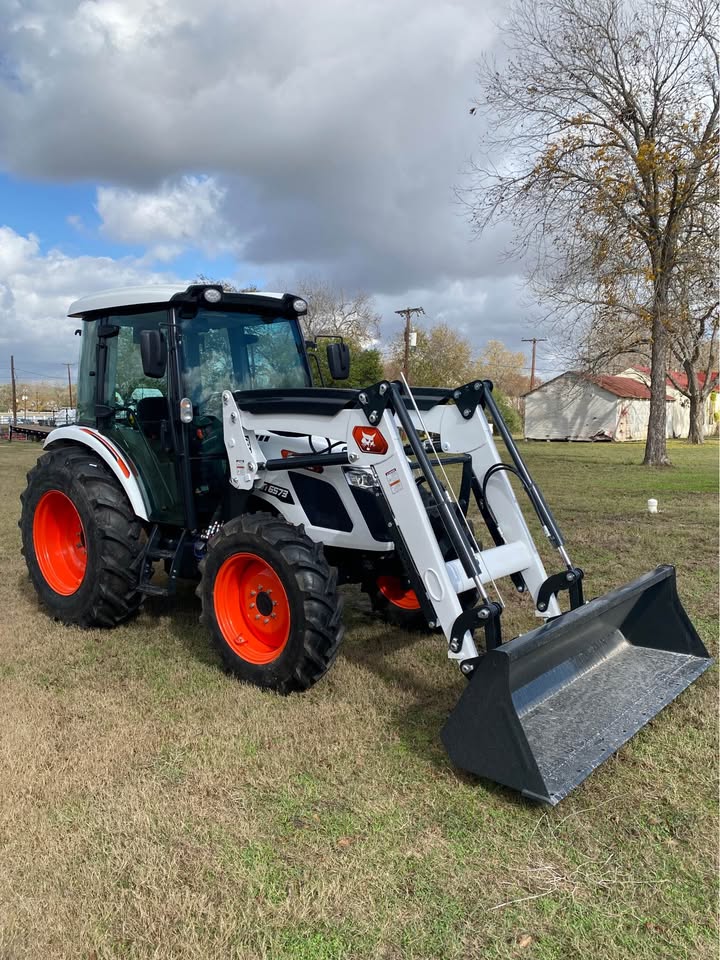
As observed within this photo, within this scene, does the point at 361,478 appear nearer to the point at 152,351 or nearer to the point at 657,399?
the point at 152,351

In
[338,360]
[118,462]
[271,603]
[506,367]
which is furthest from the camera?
[506,367]

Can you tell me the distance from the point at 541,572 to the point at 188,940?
2.67 metres

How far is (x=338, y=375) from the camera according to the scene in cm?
568

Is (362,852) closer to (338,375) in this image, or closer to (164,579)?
(338,375)

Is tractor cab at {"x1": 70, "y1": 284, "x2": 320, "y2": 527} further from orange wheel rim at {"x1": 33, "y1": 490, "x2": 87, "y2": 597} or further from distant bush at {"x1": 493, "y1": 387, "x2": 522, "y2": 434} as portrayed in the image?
distant bush at {"x1": 493, "y1": 387, "x2": 522, "y2": 434}

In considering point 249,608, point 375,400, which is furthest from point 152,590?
point 375,400

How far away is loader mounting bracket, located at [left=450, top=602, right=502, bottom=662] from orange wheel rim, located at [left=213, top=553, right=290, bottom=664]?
1141 millimetres

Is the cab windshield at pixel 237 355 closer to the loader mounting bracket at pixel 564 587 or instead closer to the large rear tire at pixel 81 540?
the large rear tire at pixel 81 540

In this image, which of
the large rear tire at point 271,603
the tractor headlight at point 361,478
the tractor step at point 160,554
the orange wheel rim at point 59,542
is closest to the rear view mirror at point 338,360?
the tractor headlight at point 361,478

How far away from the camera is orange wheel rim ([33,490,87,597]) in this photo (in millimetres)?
5746

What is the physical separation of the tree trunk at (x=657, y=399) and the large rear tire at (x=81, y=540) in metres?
16.3

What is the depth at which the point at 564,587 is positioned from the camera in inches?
161

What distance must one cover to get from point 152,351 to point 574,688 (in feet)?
9.98

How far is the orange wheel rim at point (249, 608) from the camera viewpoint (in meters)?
4.33
